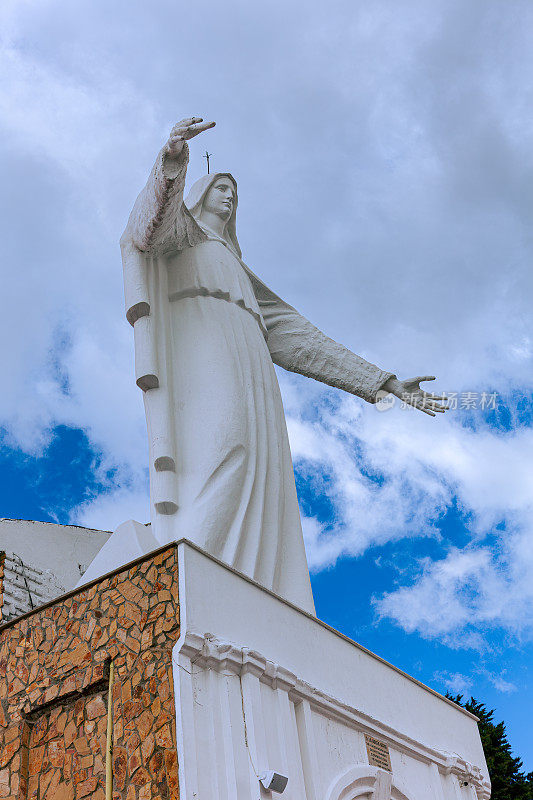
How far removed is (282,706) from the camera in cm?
527

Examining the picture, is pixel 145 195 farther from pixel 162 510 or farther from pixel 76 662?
pixel 76 662

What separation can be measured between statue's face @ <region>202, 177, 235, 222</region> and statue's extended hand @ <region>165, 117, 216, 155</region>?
178cm

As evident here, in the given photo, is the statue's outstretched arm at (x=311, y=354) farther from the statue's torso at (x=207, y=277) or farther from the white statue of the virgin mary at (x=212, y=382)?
the statue's torso at (x=207, y=277)

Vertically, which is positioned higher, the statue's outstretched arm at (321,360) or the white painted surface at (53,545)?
the statue's outstretched arm at (321,360)

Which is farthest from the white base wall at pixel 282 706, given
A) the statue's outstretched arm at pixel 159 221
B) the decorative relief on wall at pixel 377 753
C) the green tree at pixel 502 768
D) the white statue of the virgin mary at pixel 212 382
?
the green tree at pixel 502 768

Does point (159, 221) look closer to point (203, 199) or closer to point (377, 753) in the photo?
point (203, 199)

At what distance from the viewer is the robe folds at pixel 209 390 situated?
21.7 feet

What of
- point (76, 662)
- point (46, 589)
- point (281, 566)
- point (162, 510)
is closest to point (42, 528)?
point (46, 589)

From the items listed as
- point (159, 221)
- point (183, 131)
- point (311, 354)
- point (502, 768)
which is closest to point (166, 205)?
point (159, 221)

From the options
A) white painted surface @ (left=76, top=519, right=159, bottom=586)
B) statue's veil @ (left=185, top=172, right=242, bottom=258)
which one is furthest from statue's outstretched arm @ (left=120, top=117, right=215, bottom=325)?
white painted surface @ (left=76, top=519, right=159, bottom=586)

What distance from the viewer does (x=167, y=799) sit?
4.43m

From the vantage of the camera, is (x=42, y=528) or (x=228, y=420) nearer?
(x=228, y=420)

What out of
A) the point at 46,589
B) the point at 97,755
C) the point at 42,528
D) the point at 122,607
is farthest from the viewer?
the point at 42,528

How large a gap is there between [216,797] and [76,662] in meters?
1.20
